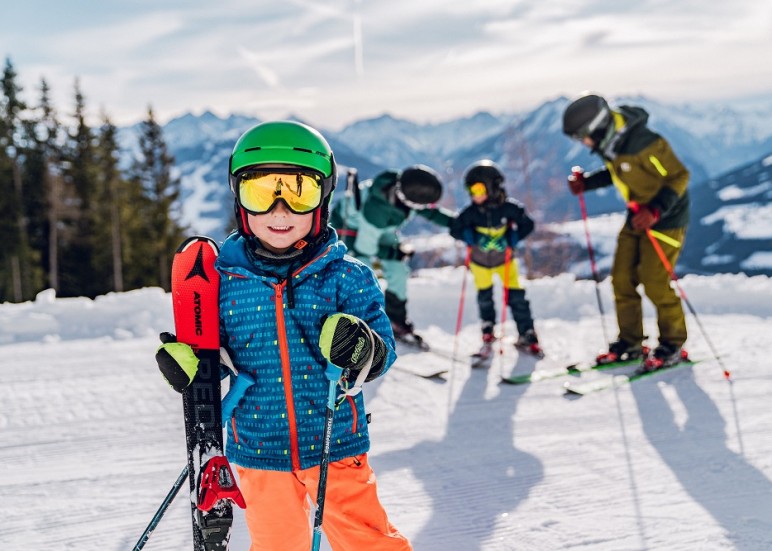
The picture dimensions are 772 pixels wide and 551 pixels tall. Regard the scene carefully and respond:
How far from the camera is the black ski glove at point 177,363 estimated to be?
7.12 feet

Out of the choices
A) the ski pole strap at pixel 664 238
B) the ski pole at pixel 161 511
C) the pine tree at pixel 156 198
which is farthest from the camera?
the pine tree at pixel 156 198

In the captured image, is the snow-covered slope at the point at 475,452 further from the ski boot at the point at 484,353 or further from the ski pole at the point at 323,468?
the ski pole at the point at 323,468

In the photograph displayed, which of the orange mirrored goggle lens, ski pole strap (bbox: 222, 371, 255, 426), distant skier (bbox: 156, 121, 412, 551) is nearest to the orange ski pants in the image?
distant skier (bbox: 156, 121, 412, 551)

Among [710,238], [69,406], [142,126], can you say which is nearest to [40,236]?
[142,126]

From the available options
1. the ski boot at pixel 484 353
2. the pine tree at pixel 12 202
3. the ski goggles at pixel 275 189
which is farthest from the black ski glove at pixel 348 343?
the pine tree at pixel 12 202

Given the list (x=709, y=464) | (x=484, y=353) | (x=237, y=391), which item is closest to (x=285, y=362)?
(x=237, y=391)

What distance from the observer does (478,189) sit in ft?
21.3

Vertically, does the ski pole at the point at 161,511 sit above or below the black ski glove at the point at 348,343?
below

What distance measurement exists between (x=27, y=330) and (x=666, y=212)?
7081 mm

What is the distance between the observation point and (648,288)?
5906 mm

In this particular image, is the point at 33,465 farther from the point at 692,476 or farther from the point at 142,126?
the point at 142,126

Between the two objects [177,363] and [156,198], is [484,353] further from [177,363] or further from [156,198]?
[156,198]

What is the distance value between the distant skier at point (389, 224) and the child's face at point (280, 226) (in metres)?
4.34

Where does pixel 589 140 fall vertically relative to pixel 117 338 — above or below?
Result: above
